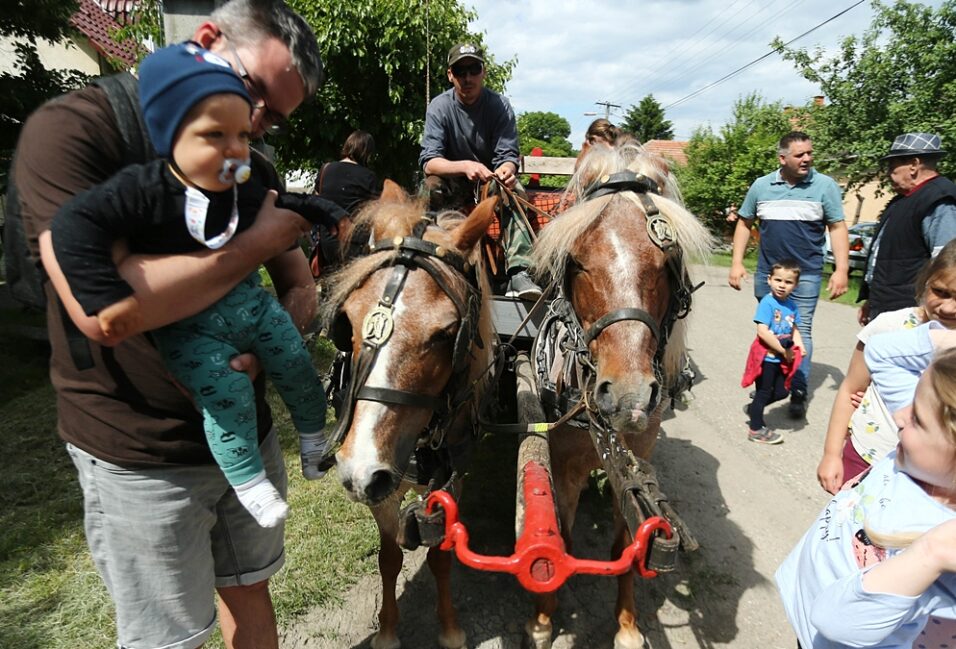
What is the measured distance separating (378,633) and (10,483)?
2926 millimetres

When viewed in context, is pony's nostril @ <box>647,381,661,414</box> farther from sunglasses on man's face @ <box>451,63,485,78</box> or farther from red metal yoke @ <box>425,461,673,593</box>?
sunglasses on man's face @ <box>451,63,485,78</box>

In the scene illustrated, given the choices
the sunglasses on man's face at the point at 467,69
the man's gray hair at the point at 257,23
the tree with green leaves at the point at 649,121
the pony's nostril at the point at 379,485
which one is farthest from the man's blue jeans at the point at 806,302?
the tree with green leaves at the point at 649,121

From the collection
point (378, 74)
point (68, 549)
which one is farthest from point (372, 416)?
point (378, 74)

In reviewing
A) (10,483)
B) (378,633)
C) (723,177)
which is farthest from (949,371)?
(723,177)

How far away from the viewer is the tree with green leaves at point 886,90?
36.6ft

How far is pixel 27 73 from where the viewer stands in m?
5.32

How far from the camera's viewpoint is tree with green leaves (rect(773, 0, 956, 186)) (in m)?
11.1

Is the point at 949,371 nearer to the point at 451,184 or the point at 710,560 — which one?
the point at 710,560

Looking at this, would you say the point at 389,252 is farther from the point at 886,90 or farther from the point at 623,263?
the point at 886,90

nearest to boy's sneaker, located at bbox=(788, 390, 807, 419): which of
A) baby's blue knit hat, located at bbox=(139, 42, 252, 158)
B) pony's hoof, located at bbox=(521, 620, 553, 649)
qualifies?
pony's hoof, located at bbox=(521, 620, 553, 649)

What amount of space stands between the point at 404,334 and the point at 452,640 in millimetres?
1713

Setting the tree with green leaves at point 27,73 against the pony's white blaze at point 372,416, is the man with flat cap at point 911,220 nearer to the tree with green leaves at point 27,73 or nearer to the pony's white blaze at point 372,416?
the pony's white blaze at point 372,416

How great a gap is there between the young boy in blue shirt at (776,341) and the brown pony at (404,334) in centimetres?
360

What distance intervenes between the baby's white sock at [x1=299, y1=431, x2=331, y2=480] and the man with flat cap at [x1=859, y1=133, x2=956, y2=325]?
4.09 metres
